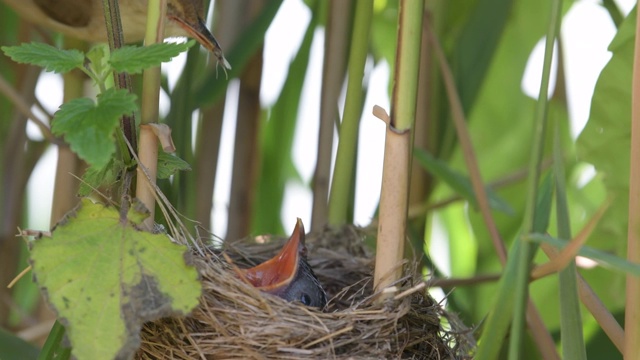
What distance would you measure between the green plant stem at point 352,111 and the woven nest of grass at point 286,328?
25cm

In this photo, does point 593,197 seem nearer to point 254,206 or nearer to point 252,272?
point 254,206

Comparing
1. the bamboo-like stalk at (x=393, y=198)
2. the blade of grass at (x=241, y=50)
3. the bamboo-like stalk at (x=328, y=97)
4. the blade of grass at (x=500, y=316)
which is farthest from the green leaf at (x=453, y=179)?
the blade of grass at (x=500, y=316)

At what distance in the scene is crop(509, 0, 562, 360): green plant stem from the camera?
25.5 inches

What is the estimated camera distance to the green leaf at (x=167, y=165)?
0.79 meters

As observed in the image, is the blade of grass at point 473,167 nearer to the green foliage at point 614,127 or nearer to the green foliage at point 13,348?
the green foliage at point 614,127

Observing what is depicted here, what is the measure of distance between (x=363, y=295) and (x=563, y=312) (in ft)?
1.29

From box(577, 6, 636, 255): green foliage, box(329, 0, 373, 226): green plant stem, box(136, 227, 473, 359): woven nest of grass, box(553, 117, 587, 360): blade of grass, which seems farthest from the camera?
box(329, 0, 373, 226): green plant stem

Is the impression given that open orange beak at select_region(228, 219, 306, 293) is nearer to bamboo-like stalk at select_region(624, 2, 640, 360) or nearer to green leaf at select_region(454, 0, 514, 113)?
green leaf at select_region(454, 0, 514, 113)

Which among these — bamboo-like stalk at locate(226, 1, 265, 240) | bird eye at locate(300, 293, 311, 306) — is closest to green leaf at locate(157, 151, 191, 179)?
bird eye at locate(300, 293, 311, 306)

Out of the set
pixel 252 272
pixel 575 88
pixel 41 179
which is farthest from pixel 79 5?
pixel 575 88

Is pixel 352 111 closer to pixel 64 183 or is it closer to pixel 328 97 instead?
pixel 328 97

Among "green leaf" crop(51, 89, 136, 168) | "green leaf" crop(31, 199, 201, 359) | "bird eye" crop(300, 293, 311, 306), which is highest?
"green leaf" crop(51, 89, 136, 168)

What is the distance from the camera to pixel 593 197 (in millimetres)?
1626

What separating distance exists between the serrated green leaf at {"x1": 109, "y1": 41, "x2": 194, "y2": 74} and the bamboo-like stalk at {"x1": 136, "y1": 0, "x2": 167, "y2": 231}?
0.05 meters
